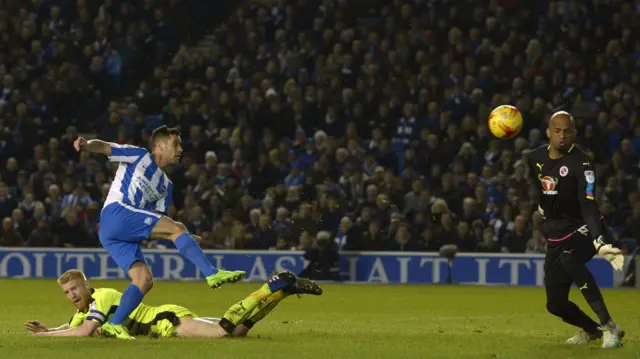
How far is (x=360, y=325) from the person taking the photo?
1323 cm

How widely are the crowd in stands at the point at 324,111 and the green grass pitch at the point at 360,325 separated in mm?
1550

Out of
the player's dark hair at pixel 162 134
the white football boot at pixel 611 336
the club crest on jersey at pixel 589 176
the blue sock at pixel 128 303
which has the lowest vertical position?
the white football boot at pixel 611 336

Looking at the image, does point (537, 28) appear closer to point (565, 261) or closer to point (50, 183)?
point (50, 183)

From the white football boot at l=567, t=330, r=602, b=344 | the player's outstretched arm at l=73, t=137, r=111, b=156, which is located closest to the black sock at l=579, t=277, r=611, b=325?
the white football boot at l=567, t=330, r=602, b=344

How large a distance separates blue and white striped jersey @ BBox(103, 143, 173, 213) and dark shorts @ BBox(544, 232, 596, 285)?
3.34 meters

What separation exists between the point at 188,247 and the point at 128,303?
67cm

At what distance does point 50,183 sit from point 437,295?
8553mm

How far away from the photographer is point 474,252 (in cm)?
2055

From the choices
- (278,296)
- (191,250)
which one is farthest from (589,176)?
(191,250)

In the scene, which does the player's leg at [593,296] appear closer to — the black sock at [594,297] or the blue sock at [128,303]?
the black sock at [594,297]

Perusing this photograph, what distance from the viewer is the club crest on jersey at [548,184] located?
10258 millimetres

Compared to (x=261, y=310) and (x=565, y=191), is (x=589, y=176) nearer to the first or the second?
(x=565, y=191)

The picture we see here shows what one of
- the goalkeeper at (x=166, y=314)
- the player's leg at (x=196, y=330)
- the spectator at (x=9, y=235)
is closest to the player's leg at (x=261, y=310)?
the goalkeeper at (x=166, y=314)

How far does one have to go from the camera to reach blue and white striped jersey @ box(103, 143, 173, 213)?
414 inches
